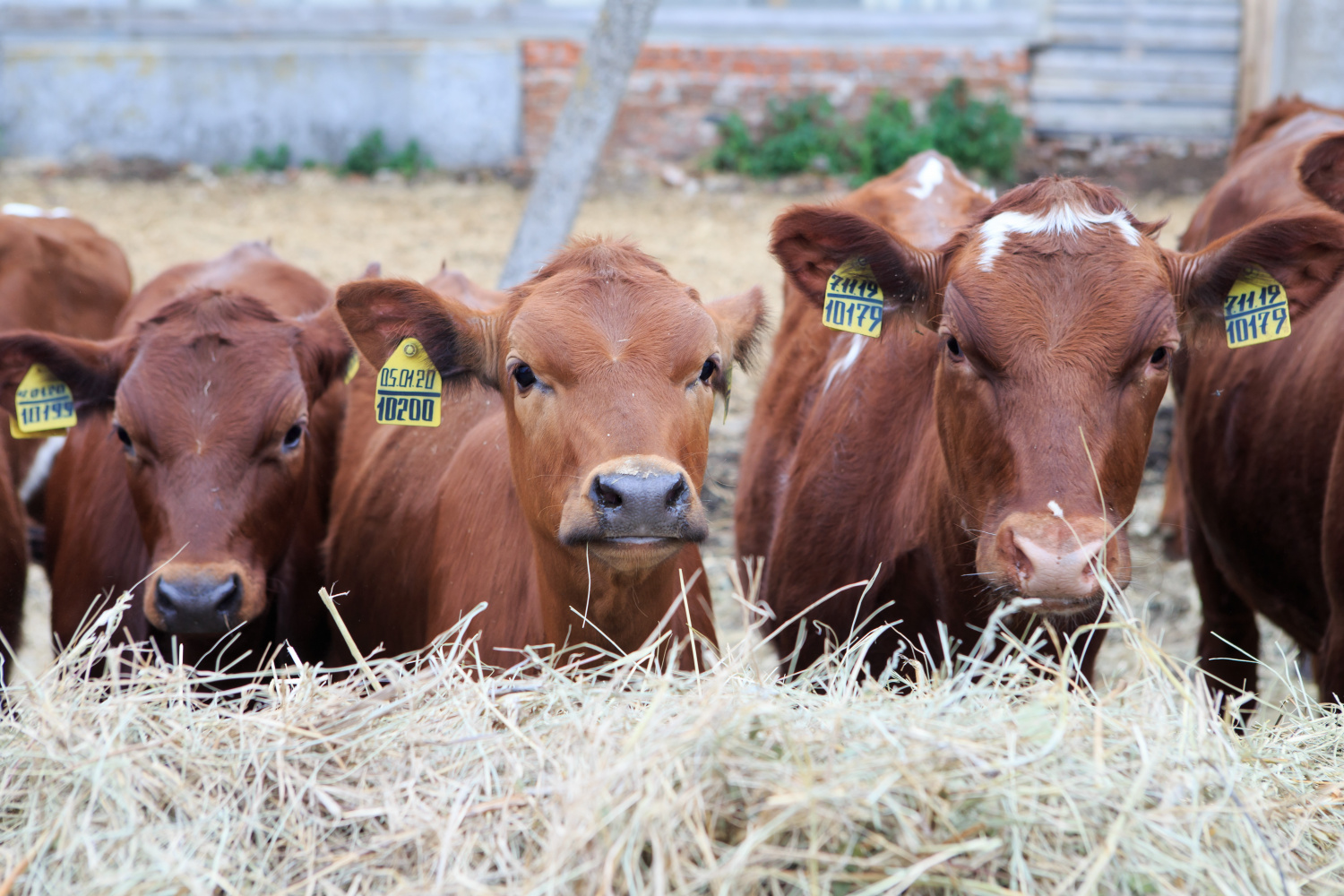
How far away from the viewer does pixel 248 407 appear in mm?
3908

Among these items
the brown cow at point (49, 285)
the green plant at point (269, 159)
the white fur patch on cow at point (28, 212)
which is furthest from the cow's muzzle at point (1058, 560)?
the green plant at point (269, 159)

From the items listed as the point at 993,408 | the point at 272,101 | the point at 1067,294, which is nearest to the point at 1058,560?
the point at 993,408

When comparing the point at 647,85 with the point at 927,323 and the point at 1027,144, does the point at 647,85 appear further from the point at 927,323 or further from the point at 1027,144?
the point at 927,323

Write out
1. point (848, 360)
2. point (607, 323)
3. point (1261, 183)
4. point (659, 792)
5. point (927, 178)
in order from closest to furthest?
point (659, 792), point (607, 323), point (848, 360), point (927, 178), point (1261, 183)

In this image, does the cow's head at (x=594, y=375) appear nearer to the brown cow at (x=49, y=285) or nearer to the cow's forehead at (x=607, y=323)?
the cow's forehead at (x=607, y=323)

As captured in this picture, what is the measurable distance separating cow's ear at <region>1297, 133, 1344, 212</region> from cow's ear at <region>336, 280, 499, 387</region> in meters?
2.79

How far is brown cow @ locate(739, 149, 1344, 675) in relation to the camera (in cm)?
292

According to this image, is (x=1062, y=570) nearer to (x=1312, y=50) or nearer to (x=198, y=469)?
(x=198, y=469)

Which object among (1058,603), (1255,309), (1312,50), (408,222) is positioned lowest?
(408,222)

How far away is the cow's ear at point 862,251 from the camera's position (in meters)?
3.48

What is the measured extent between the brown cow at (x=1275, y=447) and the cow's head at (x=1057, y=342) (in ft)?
0.72

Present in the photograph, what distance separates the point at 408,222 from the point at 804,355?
286 inches

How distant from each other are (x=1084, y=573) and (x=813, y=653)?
158cm

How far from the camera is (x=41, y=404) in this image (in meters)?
4.12
